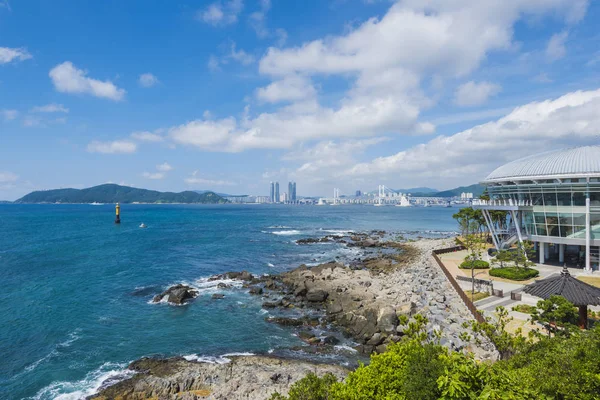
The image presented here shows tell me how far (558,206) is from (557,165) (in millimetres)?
5140

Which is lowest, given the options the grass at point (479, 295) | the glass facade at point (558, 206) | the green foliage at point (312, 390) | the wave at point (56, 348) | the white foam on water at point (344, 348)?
the white foam on water at point (344, 348)

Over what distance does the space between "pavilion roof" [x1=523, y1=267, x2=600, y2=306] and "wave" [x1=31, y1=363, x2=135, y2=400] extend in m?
29.5

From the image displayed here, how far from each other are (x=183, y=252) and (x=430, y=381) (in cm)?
6859

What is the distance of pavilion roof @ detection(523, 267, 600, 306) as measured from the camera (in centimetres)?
2153

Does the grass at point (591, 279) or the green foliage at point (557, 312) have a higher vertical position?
the green foliage at point (557, 312)

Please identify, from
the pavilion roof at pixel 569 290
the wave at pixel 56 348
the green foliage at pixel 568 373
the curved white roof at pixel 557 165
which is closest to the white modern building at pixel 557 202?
the curved white roof at pixel 557 165

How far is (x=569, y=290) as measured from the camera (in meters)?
22.4

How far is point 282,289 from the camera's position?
4634 cm

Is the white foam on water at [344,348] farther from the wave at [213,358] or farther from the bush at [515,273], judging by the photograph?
the bush at [515,273]

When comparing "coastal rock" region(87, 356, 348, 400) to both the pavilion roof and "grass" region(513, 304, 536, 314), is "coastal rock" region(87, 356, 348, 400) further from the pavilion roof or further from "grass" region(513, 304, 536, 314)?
"grass" region(513, 304, 536, 314)

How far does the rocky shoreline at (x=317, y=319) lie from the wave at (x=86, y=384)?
0.91m

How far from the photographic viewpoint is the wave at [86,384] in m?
21.9

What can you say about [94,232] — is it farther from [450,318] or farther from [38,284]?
[450,318]

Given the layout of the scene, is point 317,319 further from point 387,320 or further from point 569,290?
point 569,290
